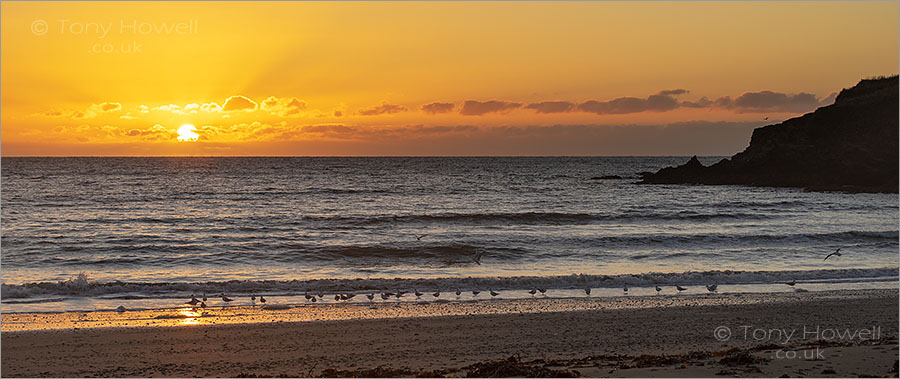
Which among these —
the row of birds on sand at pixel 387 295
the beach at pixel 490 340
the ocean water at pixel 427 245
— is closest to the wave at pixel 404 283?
the ocean water at pixel 427 245

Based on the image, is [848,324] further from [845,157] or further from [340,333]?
[845,157]

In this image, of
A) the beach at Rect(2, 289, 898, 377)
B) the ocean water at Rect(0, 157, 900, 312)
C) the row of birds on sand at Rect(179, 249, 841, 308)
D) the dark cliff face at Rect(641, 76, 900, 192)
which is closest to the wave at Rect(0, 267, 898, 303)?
the ocean water at Rect(0, 157, 900, 312)

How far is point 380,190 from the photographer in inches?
2302

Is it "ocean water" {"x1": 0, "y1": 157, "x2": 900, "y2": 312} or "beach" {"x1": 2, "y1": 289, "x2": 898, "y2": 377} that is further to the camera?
"ocean water" {"x1": 0, "y1": 157, "x2": 900, "y2": 312}

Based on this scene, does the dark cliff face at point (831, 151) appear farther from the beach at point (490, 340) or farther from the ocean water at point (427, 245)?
the beach at point (490, 340)

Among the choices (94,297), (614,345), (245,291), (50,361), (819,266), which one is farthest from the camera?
(819,266)

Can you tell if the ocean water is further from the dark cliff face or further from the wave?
the dark cliff face

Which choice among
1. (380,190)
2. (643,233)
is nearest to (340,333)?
(643,233)

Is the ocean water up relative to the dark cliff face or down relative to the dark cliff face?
down

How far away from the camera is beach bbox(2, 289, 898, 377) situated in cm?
899

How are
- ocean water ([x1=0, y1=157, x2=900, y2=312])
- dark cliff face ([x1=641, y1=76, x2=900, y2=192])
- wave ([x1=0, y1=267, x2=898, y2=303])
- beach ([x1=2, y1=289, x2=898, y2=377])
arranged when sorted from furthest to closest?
1. dark cliff face ([x1=641, y1=76, x2=900, y2=192])
2. ocean water ([x1=0, y1=157, x2=900, y2=312])
3. wave ([x1=0, y1=267, x2=898, y2=303])
4. beach ([x1=2, y1=289, x2=898, y2=377])

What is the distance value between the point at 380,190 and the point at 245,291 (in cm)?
4200

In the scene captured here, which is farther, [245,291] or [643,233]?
[643,233]

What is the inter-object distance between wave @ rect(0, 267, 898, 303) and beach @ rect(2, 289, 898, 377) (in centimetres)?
232
